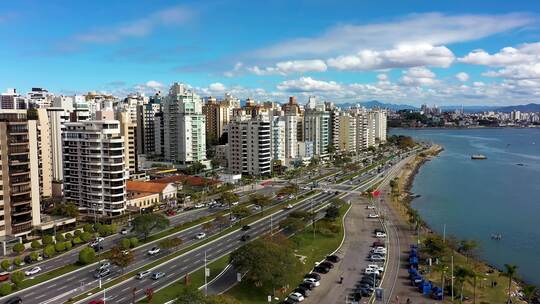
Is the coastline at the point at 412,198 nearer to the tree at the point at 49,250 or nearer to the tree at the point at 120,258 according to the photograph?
the tree at the point at 120,258

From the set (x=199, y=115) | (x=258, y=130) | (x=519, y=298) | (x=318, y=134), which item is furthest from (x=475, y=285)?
(x=318, y=134)

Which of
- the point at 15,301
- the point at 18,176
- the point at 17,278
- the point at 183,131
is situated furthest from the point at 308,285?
the point at 183,131

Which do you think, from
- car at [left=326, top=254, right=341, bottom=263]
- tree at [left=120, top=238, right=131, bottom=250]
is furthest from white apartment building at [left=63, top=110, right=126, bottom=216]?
car at [left=326, top=254, right=341, bottom=263]

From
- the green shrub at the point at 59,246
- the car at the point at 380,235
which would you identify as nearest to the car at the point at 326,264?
the car at the point at 380,235

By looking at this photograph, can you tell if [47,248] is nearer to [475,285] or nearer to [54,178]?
[54,178]

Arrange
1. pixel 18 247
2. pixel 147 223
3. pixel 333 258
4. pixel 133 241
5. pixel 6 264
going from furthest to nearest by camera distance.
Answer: pixel 147 223 < pixel 133 241 < pixel 18 247 < pixel 333 258 < pixel 6 264

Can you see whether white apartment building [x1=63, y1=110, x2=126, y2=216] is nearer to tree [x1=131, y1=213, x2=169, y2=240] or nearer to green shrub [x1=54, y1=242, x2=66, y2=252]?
tree [x1=131, y1=213, x2=169, y2=240]

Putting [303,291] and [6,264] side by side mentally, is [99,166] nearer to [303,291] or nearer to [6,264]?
[6,264]
